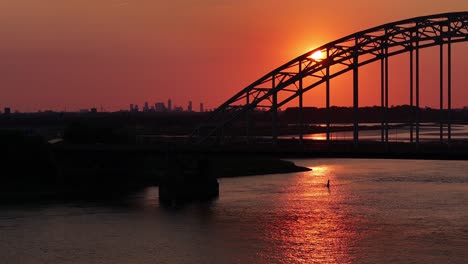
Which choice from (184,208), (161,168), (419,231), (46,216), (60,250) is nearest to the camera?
(60,250)

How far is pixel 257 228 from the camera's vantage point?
5778cm

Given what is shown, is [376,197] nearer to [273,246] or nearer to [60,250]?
[273,246]

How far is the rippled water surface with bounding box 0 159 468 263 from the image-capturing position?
49.6 meters

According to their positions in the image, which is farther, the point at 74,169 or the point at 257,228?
the point at 74,169

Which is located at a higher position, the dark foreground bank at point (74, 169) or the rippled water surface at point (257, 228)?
the dark foreground bank at point (74, 169)

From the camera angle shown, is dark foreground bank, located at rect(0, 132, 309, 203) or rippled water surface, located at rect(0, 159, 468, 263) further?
dark foreground bank, located at rect(0, 132, 309, 203)

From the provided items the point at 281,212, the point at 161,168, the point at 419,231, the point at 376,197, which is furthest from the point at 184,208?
the point at 161,168

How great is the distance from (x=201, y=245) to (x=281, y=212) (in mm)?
12839

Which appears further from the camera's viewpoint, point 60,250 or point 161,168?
point 161,168

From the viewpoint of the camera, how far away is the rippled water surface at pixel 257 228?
163 ft

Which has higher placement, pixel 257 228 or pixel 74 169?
pixel 74 169

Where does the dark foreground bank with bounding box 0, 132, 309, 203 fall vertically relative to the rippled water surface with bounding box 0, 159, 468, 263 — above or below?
above

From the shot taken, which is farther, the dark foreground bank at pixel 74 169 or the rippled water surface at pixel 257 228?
the dark foreground bank at pixel 74 169

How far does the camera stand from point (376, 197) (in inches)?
2889
